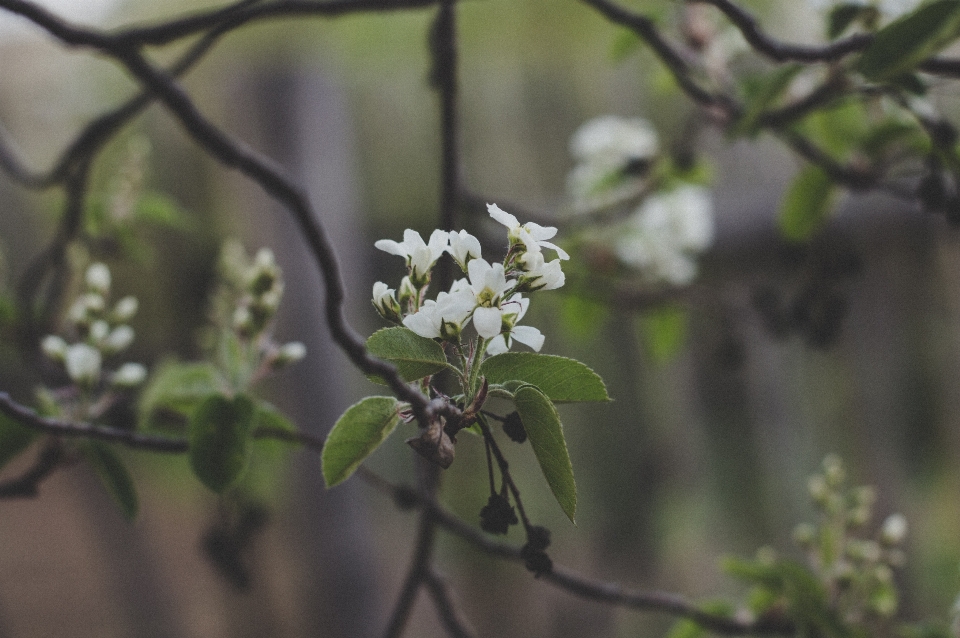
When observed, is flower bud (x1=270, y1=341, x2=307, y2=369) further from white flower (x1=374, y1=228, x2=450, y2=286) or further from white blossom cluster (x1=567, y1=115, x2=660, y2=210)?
white blossom cluster (x1=567, y1=115, x2=660, y2=210)

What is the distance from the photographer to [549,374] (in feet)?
0.90

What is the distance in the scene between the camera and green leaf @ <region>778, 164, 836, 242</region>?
0.61 meters

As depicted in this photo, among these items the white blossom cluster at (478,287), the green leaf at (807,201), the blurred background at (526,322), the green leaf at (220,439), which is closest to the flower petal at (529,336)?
the white blossom cluster at (478,287)

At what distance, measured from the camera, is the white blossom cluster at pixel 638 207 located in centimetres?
85

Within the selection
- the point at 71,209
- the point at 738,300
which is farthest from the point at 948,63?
the point at 738,300

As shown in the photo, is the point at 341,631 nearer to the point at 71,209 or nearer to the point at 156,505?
the point at 71,209

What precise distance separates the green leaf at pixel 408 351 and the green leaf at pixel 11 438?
28 centimetres

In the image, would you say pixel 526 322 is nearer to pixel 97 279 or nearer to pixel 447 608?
pixel 447 608

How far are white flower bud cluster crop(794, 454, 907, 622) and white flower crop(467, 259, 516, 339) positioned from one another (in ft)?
1.52

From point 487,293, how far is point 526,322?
1378mm

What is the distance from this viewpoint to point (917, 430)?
1693 millimetres

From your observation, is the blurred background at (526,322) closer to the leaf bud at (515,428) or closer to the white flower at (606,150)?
the white flower at (606,150)

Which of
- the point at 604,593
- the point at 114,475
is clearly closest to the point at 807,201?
the point at 604,593

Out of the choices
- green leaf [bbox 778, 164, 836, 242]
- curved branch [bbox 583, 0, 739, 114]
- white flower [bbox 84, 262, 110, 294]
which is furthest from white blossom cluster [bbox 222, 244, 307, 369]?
green leaf [bbox 778, 164, 836, 242]
